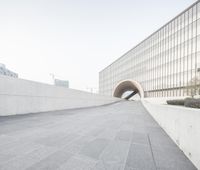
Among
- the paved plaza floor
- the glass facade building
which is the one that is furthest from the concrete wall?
the glass facade building

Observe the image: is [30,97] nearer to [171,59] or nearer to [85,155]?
[85,155]

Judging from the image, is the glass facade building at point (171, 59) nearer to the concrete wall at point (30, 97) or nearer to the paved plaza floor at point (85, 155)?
the concrete wall at point (30, 97)

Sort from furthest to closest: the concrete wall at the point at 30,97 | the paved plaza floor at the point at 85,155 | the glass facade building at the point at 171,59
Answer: the glass facade building at the point at 171,59, the concrete wall at the point at 30,97, the paved plaza floor at the point at 85,155

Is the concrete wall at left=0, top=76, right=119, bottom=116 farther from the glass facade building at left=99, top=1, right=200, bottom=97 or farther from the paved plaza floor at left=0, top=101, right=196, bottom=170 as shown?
the glass facade building at left=99, top=1, right=200, bottom=97

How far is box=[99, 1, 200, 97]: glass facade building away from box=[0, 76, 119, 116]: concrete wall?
841 inches

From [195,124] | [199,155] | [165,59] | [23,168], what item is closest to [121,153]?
[199,155]

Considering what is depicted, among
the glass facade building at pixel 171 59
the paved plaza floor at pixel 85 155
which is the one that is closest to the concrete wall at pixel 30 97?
the paved plaza floor at pixel 85 155

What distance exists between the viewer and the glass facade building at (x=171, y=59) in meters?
26.0

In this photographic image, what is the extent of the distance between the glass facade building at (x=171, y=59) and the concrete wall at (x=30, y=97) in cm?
2135

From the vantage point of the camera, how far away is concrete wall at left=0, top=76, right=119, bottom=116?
6811mm

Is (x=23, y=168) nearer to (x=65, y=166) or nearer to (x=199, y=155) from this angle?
(x=65, y=166)

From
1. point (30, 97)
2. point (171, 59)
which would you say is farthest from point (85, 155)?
point (171, 59)

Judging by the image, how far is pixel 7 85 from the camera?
6.89 metres

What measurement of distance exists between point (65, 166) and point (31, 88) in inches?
306
